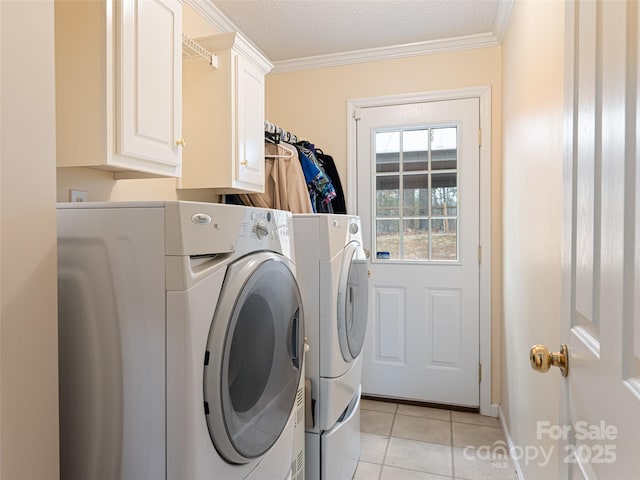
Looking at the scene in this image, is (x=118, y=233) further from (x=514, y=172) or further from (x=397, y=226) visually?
(x=397, y=226)

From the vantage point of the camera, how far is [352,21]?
7.82 feet

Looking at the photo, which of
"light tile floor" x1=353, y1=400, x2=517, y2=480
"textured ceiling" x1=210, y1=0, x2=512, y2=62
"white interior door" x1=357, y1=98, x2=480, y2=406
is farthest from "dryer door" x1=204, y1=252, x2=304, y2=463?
"textured ceiling" x1=210, y1=0, x2=512, y2=62

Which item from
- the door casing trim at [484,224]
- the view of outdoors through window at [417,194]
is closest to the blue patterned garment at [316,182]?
the view of outdoors through window at [417,194]

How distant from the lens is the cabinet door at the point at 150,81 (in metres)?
1.27

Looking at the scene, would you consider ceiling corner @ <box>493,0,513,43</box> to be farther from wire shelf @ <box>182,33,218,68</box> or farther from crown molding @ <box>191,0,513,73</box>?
wire shelf @ <box>182,33,218,68</box>

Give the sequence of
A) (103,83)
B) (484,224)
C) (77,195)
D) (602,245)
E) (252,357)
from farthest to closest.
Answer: (484,224)
(77,195)
(103,83)
(252,357)
(602,245)

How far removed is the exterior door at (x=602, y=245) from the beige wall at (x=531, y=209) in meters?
0.49

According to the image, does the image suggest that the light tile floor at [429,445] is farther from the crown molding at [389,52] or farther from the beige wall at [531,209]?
the crown molding at [389,52]

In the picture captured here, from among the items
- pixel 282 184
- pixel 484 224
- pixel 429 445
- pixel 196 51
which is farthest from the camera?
pixel 484 224

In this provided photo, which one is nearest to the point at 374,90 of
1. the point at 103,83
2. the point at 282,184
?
the point at 282,184

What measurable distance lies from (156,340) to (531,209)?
4.99 ft

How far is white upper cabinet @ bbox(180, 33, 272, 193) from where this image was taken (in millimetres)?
1911

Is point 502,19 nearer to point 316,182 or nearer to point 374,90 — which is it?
point 374,90

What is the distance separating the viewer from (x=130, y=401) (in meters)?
0.89
